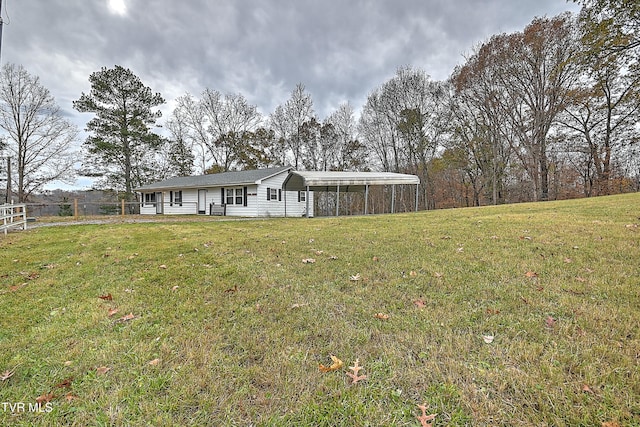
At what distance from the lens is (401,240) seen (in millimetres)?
5820

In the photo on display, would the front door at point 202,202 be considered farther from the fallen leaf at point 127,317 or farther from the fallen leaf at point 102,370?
the fallen leaf at point 102,370

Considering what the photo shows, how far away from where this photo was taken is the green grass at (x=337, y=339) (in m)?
1.62

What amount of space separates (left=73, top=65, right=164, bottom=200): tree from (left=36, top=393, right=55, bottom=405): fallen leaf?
2906 centimetres

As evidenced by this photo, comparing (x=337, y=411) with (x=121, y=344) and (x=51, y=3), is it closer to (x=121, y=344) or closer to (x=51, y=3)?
(x=121, y=344)

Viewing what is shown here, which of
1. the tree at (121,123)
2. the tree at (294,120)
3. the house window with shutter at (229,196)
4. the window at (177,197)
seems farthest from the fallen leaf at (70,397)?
the tree at (121,123)

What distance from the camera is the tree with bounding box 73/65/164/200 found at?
968 inches

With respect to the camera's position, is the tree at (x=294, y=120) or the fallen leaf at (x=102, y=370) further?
the tree at (x=294, y=120)

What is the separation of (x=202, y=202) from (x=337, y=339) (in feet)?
70.6

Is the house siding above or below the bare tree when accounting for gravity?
below

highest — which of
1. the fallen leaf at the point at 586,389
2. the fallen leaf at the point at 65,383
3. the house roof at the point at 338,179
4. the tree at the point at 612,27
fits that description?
the tree at the point at 612,27

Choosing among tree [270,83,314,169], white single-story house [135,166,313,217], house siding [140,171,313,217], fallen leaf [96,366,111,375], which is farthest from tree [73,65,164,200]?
fallen leaf [96,366,111,375]

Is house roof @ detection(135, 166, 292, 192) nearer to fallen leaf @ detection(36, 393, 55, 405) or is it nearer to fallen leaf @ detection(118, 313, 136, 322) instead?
fallen leaf @ detection(118, 313, 136, 322)

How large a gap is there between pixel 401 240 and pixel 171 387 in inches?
190

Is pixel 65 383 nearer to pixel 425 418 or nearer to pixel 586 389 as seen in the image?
pixel 425 418
